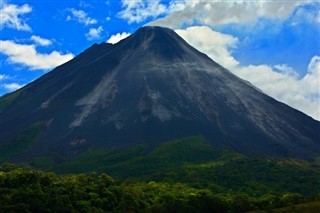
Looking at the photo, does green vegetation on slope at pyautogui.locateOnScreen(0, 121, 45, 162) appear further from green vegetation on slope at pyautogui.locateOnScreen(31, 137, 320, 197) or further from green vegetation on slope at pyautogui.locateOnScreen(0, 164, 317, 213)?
green vegetation on slope at pyautogui.locateOnScreen(0, 164, 317, 213)

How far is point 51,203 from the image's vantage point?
217 ft

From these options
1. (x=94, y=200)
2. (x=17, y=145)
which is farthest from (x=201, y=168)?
(x=17, y=145)

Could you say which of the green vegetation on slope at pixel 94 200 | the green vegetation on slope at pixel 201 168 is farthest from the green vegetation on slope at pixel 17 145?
the green vegetation on slope at pixel 94 200

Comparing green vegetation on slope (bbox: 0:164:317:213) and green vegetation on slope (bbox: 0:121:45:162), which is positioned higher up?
green vegetation on slope (bbox: 0:121:45:162)

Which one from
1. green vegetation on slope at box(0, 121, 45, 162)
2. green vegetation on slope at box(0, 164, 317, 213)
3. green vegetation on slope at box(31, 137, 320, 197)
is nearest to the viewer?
green vegetation on slope at box(0, 164, 317, 213)

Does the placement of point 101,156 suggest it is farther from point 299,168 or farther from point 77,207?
point 77,207

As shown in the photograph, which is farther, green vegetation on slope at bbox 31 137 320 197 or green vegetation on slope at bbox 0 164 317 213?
green vegetation on slope at bbox 31 137 320 197

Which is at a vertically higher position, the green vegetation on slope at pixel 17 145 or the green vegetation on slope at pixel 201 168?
the green vegetation on slope at pixel 17 145

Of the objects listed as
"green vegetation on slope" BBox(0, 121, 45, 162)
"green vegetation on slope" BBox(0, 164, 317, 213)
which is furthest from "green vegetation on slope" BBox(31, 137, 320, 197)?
"green vegetation on slope" BBox(0, 164, 317, 213)

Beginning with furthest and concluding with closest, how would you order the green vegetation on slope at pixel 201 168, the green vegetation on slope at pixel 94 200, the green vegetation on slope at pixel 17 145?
the green vegetation on slope at pixel 17 145 < the green vegetation on slope at pixel 201 168 < the green vegetation on slope at pixel 94 200

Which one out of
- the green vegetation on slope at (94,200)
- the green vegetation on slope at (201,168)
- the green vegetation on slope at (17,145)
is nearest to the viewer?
the green vegetation on slope at (94,200)

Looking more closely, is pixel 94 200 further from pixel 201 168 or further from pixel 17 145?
pixel 17 145

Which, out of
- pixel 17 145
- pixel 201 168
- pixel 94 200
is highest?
pixel 17 145

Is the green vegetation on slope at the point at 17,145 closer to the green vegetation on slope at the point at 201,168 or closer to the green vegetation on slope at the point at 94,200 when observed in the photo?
the green vegetation on slope at the point at 201,168
